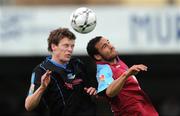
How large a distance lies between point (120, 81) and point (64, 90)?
2.95 ft

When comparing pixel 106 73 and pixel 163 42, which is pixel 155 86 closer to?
pixel 163 42

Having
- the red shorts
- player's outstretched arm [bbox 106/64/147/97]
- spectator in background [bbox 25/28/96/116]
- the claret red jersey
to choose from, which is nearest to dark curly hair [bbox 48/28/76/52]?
spectator in background [bbox 25/28/96/116]

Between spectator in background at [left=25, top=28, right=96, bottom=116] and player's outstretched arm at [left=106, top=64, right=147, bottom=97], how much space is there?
1.21ft

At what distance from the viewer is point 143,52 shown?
1542cm

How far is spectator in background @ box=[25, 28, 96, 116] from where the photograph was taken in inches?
323

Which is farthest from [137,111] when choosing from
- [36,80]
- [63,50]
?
[36,80]

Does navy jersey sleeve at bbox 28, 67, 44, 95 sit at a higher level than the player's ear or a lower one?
lower

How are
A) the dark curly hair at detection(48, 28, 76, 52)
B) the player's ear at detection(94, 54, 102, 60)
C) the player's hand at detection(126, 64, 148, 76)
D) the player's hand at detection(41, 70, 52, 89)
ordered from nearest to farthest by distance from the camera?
the player's hand at detection(126, 64, 148, 76) < the player's hand at detection(41, 70, 52, 89) < the player's ear at detection(94, 54, 102, 60) < the dark curly hair at detection(48, 28, 76, 52)

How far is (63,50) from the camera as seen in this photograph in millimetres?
8156

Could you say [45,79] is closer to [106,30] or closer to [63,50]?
[63,50]

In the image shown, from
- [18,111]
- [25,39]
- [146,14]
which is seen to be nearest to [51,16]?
[25,39]

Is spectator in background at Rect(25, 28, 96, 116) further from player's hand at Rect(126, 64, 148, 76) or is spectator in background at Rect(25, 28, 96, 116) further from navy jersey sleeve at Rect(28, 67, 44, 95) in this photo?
player's hand at Rect(126, 64, 148, 76)

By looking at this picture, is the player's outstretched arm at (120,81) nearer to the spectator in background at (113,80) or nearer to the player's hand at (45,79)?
the spectator in background at (113,80)

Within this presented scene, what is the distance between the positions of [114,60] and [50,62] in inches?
26.9
